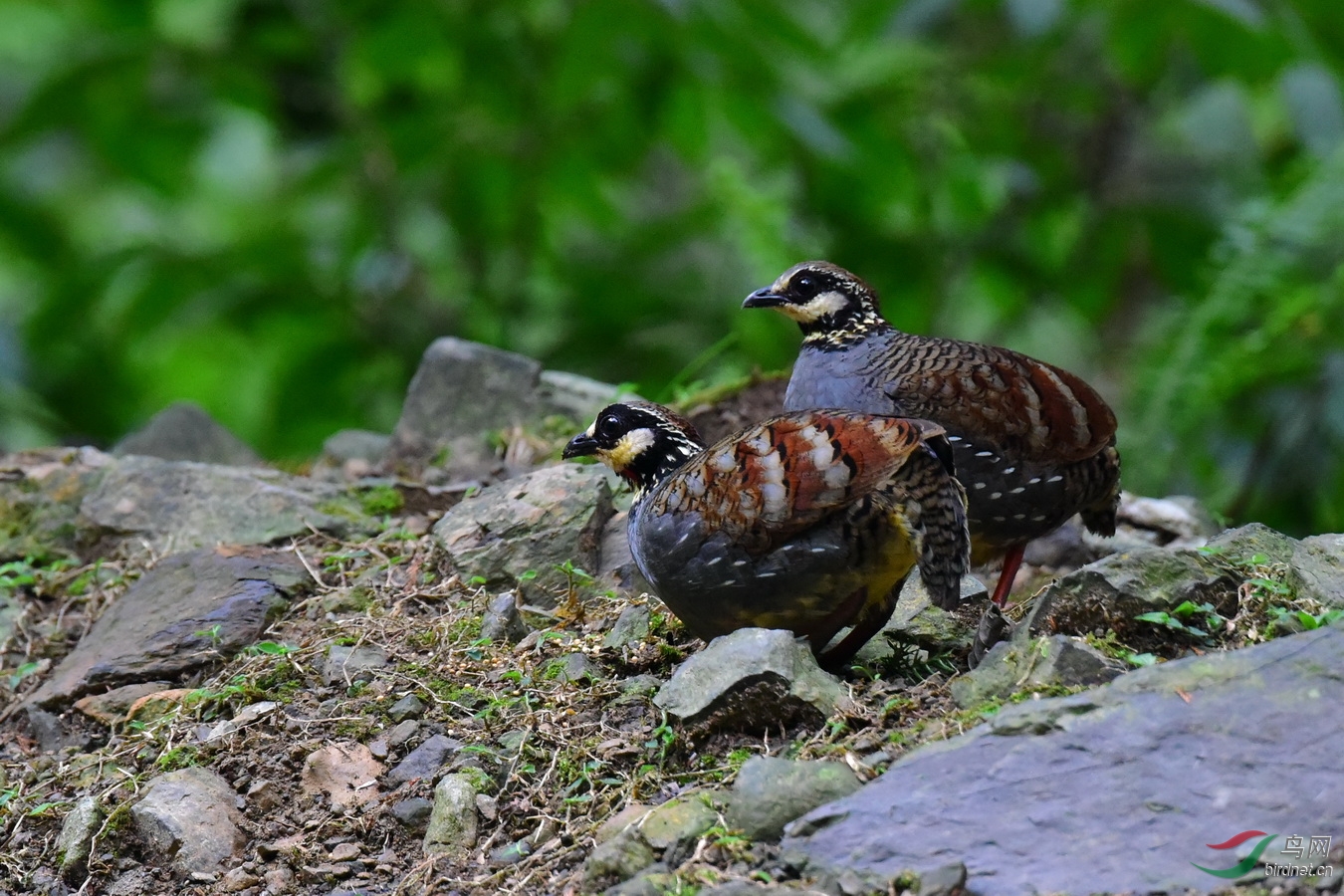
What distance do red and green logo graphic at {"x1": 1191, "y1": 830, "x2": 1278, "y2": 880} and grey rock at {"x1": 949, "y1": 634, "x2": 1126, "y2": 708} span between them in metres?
0.58

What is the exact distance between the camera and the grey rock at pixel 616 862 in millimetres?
3211

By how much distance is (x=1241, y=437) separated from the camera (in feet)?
27.5

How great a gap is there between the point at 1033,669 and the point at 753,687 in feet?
2.39

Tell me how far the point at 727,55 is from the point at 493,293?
2.69m

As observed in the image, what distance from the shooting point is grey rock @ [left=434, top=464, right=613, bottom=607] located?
15.9 feet

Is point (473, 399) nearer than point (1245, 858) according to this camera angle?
No

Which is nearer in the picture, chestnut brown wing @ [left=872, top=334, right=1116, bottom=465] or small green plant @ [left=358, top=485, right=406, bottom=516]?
chestnut brown wing @ [left=872, top=334, right=1116, bottom=465]

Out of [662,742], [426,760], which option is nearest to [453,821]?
[426,760]

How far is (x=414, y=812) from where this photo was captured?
372cm

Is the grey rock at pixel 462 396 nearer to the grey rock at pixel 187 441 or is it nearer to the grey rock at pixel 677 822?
the grey rock at pixel 187 441

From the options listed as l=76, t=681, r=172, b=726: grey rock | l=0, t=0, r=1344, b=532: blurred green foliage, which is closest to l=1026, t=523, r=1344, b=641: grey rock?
l=76, t=681, r=172, b=726: grey rock

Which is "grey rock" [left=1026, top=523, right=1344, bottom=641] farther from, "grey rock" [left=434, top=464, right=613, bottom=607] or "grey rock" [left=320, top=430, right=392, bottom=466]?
"grey rock" [left=320, top=430, right=392, bottom=466]

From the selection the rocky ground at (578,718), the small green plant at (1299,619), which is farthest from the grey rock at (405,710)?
the small green plant at (1299,619)

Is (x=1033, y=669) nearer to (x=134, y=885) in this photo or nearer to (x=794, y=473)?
(x=794, y=473)
